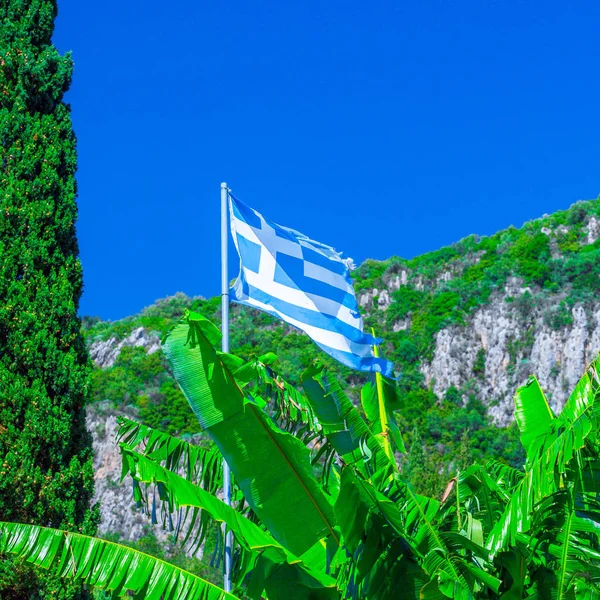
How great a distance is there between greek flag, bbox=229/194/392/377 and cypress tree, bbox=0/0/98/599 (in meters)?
2.28

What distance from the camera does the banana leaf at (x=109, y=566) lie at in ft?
20.2

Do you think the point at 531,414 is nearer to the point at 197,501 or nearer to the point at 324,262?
the point at 324,262

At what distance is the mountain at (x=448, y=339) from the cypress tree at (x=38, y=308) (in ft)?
105

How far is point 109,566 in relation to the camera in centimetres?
621

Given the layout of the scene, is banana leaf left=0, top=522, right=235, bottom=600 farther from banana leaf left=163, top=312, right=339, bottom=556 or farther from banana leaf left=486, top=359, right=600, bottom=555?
banana leaf left=486, top=359, right=600, bottom=555

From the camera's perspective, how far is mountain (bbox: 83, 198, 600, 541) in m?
48.8

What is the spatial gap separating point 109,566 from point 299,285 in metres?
4.21

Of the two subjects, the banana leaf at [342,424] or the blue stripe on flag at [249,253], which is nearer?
the banana leaf at [342,424]

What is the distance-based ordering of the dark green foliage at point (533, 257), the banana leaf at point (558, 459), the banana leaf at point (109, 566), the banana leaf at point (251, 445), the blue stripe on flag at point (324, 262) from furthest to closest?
the dark green foliage at point (533, 257), the blue stripe on flag at point (324, 262), the banana leaf at point (251, 445), the banana leaf at point (109, 566), the banana leaf at point (558, 459)

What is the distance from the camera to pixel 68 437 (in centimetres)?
1023

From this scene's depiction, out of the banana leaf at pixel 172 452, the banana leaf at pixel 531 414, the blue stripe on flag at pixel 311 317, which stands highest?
the blue stripe on flag at pixel 311 317

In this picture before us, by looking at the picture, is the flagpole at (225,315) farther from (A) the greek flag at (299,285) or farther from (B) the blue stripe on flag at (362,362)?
(B) the blue stripe on flag at (362,362)

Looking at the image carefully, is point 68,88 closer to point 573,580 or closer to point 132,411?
point 573,580

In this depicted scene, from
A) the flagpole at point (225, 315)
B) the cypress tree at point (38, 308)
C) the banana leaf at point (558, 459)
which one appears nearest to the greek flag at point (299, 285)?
the flagpole at point (225, 315)
